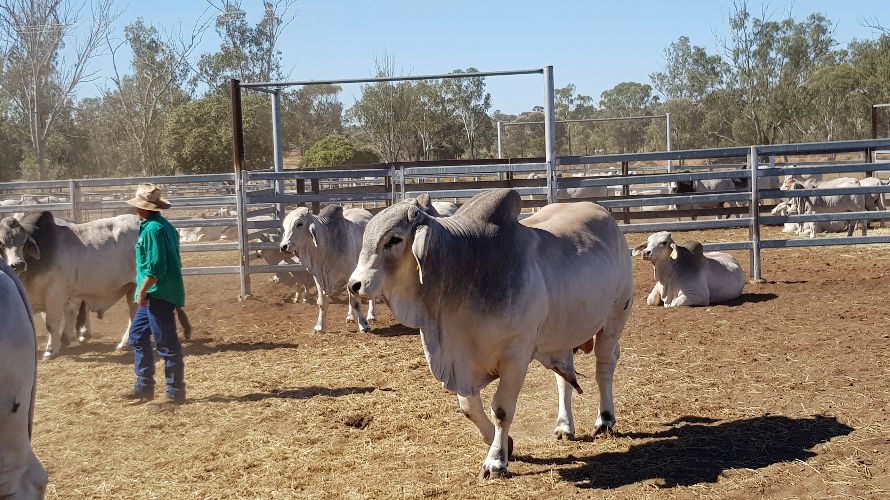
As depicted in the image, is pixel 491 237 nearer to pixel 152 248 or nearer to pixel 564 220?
pixel 564 220

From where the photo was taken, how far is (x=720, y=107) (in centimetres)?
5681

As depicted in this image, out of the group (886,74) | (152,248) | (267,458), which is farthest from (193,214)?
(886,74)

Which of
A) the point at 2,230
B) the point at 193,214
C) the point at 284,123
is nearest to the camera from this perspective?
the point at 2,230

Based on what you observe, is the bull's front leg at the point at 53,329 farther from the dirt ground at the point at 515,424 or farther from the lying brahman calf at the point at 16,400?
the lying brahman calf at the point at 16,400

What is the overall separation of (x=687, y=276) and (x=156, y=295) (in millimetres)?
6862

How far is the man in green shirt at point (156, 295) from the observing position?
25.6 feet

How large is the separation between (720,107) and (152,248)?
177ft

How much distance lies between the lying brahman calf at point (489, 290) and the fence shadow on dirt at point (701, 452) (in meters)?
0.57

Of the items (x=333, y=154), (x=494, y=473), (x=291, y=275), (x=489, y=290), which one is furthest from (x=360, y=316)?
(x=333, y=154)

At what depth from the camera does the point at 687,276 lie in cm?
1153

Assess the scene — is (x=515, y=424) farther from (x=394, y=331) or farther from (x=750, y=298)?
(x=750, y=298)

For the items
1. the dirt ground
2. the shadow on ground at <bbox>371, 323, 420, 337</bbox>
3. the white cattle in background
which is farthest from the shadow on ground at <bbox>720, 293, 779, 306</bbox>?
the white cattle in background

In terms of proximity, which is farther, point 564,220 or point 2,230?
point 2,230

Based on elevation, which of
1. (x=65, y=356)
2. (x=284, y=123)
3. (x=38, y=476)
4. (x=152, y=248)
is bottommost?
(x=65, y=356)
